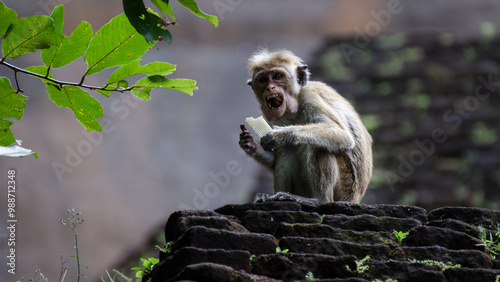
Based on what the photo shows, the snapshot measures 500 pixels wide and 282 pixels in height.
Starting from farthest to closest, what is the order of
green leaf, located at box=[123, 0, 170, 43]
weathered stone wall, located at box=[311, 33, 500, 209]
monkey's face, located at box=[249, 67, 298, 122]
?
weathered stone wall, located at box=[311, 33, 500, 209] → monkey's face, located at box=[249, 67, 298, 122] → green leaf, located at box=[123, 0, 170, 43]

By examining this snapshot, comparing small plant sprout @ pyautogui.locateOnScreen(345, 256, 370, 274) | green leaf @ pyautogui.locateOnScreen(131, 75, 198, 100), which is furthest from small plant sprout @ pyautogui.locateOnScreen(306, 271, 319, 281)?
green leaf @ pyautogui.locateOnScreen(131, 75, 198, 100)

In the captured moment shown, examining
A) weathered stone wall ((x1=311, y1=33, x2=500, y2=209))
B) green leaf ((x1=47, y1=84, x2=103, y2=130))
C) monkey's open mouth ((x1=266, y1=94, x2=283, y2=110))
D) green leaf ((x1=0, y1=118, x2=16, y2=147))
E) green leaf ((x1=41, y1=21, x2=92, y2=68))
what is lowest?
green leaf ((x1=0, y1=118, x2=16, y2=147))

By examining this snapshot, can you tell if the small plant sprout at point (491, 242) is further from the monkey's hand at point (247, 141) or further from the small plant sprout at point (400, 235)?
the monkey's hand at point (247, 141)

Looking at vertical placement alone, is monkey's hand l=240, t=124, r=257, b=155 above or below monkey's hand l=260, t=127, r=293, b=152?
below

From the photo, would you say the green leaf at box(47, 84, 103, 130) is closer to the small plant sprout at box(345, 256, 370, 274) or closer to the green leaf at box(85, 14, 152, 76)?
the green leaf at box(85, 14, 152, 76)

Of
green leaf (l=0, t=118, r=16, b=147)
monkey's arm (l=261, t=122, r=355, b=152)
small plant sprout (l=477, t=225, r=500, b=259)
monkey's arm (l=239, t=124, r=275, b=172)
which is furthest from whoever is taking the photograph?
monkey's arm (l=239, t=124, r=275, b=172)

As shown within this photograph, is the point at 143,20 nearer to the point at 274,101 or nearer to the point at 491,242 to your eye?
the point at 491,242

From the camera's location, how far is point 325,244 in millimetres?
4082

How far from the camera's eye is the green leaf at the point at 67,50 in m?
2.82

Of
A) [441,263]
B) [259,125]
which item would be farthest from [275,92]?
[441,263]

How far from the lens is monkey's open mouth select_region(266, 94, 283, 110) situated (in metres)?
6.41

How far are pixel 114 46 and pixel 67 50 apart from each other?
0.21 metres

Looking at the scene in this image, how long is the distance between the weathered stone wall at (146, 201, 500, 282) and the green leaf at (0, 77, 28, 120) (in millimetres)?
1153

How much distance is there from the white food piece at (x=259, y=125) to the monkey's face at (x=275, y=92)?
0.20 m
